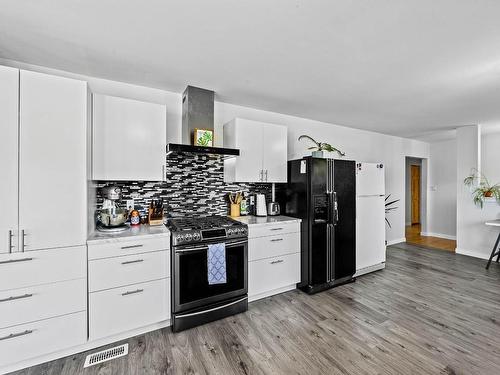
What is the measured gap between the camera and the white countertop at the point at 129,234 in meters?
2.03

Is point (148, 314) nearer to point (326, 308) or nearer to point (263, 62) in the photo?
point (326, 308)

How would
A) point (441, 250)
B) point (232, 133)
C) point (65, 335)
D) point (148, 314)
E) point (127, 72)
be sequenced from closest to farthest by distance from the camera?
1. point (65, 335)
2. point (148, 314)
3. point (127, 72)
4. point (232, 133)
5. point (441, 250)

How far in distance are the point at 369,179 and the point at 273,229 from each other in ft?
6.28

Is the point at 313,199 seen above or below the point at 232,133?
below

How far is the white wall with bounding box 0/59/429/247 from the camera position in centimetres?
271

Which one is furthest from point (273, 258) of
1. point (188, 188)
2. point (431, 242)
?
point (431, 242)

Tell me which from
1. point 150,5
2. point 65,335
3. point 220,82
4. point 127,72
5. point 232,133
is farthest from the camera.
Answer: point 232,133

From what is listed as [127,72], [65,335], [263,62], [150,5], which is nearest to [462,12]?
[263,62]

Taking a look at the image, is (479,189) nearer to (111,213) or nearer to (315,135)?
(315,135)

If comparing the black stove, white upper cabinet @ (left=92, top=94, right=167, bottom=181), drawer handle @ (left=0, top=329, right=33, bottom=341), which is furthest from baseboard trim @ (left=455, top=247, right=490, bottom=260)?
drawer handle @ (left=0, top=329, right=33, bottom=341)

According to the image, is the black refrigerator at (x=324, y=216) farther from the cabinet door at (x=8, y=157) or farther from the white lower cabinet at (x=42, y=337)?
the cabinet door at (x=8, y=157)

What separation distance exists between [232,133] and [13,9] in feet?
6.71

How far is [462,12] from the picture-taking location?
154 cm

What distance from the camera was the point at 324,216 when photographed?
3.15 m
